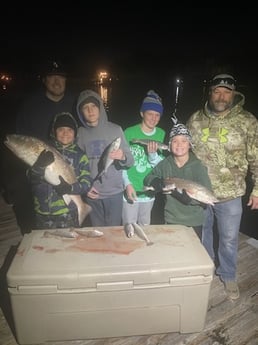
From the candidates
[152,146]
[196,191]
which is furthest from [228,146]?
[152,146]

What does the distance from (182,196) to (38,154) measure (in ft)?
5.48

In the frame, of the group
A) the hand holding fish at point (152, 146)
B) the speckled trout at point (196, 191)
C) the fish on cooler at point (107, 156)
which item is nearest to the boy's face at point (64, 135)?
the fish on cooler at point (107, 156)

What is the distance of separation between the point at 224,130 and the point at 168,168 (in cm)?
77

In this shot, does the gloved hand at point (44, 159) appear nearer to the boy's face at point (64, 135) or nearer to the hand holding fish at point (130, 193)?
the boy's face at point (64, 135)

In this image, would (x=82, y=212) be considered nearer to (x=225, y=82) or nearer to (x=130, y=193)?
(x=130, y=193)

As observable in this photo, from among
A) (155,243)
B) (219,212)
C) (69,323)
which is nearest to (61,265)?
(69,323)

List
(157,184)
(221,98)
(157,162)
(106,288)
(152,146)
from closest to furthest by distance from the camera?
(106,288)
(221,98)
(157,184)
(152,146)
(157,162)

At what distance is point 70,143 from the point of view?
3545mm

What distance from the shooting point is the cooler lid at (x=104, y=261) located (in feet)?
8.34

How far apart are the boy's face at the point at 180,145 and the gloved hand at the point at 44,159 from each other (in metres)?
1.38

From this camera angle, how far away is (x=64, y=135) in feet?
11.4

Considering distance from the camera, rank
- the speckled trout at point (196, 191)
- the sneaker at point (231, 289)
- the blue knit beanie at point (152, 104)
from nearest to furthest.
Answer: the speckled trout at point (196, 191) < the sneaker at point (231, 289) < the blue knit beanie at point (152, 104)

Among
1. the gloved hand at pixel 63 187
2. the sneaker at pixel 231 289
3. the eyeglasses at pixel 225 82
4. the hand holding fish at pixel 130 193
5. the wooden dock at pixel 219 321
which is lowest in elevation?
the wooden dock at pixel 219 321

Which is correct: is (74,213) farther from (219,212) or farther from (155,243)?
(219,212)
